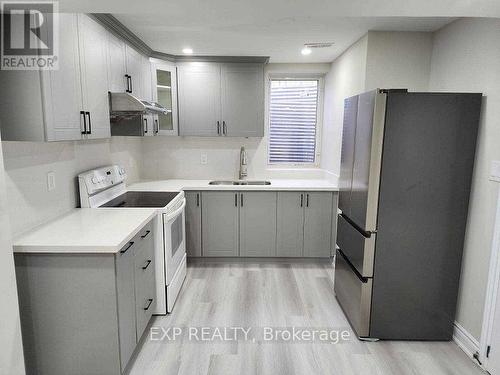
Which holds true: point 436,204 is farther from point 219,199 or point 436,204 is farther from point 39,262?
→ point 39,262

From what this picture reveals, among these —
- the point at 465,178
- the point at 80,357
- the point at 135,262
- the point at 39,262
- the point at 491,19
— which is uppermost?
the point at 491,19

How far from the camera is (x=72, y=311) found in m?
1.70

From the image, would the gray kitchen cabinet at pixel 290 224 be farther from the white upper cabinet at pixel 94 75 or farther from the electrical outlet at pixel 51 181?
the electrical outlet at pixel 51 181

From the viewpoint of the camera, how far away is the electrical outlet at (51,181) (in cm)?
210

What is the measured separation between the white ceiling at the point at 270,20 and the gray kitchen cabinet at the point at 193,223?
1563 mm

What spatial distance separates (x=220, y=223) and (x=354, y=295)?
1.65m

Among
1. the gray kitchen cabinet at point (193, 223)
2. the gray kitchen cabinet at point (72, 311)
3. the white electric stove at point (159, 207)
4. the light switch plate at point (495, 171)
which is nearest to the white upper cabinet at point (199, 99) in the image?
the gray kitchen cabinet at point (193, 223)

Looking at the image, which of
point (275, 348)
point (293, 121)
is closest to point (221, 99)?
point (293, 121)

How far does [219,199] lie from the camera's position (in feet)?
11.5

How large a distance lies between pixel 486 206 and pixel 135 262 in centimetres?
226

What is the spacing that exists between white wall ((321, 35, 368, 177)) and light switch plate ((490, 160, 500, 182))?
49.2 inches

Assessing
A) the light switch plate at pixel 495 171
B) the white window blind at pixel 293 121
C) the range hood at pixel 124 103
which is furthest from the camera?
the white window blind at pixel 293 121

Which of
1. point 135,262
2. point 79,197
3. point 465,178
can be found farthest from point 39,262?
point 465,178

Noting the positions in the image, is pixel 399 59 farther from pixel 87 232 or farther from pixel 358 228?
pixel 87 232
